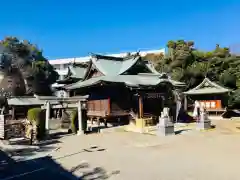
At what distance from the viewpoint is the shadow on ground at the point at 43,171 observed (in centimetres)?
794

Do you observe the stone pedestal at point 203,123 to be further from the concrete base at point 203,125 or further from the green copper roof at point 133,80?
the green copper roof at point 133,80

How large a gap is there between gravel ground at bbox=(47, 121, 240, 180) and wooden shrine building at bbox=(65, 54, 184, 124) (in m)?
7.52

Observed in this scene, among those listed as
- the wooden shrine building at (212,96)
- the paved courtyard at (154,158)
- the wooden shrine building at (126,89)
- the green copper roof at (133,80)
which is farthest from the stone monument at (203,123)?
the wooden shrine building at (212,96)

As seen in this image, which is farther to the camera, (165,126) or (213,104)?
(213,104)

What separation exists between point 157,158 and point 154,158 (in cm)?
12

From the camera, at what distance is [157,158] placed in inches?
392

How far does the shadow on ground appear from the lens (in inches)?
313

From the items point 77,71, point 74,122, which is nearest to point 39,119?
point 74,122

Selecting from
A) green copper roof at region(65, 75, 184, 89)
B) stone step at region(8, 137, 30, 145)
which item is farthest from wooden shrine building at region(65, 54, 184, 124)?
stone step at region(8, 137, 30, 145)

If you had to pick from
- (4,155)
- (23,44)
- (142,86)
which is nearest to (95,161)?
(4,155)

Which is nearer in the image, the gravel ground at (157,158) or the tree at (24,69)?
the gravel ground at (157,158)

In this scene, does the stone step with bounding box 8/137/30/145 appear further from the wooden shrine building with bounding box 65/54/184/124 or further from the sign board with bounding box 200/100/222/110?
the sign board with bounding box 200/100/222/110

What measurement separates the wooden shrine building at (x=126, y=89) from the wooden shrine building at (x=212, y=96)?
524 centimetres

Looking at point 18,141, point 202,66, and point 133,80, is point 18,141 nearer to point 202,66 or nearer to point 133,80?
point 133,80
